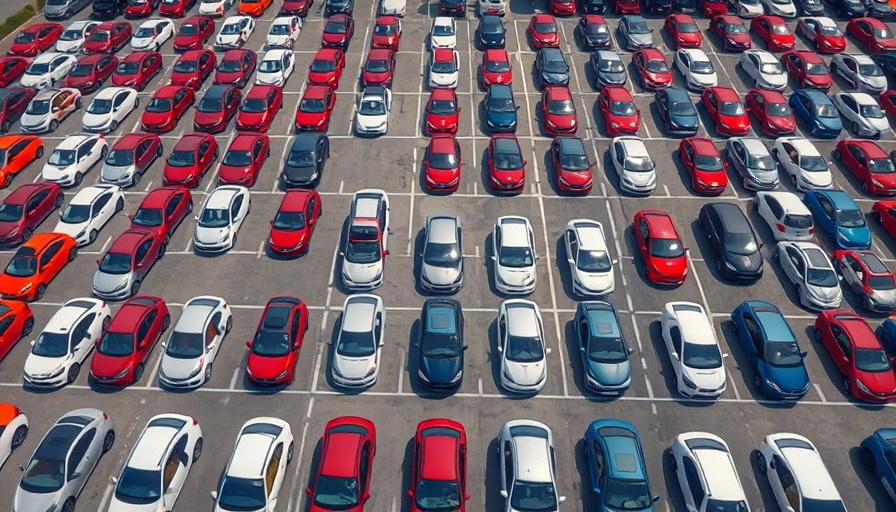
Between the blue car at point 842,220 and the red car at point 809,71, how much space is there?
1086 centimetres

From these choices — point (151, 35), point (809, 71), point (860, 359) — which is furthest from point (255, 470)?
point (809, 71)

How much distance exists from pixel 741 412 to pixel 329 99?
23.7 m

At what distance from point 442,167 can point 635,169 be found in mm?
8459

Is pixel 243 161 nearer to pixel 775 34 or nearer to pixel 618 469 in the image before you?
pixel 618 469

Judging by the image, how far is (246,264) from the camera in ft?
83.4

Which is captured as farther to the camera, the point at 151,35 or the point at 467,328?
the point at 151,35

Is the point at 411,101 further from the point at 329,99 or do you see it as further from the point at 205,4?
the point at 205,4

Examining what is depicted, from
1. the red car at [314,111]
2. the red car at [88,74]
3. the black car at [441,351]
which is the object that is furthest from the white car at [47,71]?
the black car at [441,351]

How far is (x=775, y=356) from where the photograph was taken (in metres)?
20.6

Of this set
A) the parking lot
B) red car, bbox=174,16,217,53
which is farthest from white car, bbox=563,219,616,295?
red car, bbox=174,16,217,53

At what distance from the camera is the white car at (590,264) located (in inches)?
934

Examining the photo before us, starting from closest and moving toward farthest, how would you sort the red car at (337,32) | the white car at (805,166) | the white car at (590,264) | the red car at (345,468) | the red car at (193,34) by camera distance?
the red car at (345,468)
the white car at (590,264)
the white car at (805,166)
the red car at (337,32)
the red car at (193,34)

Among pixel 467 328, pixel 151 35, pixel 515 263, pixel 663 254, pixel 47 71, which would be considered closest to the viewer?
pixel 467 328

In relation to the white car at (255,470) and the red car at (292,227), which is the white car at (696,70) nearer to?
the red car at (292,227)
